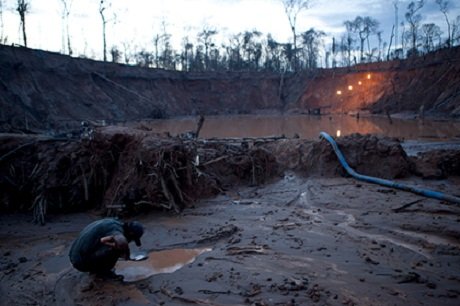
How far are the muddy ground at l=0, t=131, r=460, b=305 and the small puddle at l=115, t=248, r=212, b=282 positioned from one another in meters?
0.18

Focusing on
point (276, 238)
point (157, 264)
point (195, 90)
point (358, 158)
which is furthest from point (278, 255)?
point (195, 90)

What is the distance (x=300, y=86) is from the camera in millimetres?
60156

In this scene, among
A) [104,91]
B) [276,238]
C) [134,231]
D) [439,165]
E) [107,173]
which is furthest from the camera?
[104,91]

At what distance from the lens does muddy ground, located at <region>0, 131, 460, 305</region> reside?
4508mm

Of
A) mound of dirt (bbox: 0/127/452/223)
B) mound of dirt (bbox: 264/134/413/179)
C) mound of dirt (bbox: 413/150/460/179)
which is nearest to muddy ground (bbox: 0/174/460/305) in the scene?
mound of dirt (bbox: 0/127/452/223)

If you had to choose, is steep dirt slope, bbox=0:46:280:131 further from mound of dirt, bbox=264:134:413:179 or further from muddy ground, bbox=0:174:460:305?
mound of dirt, bbox=264:134:413:179

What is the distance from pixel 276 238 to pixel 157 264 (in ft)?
6.75

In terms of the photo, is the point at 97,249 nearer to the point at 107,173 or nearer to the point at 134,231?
the point at 134,231

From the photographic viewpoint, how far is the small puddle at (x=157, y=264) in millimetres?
5273

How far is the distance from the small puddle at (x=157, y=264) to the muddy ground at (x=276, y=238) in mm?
179

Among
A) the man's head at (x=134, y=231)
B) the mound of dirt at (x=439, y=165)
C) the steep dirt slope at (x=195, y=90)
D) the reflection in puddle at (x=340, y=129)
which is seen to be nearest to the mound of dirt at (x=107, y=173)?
the mound of dirt at (x=439, y=165)

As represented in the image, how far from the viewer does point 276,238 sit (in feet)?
20.8

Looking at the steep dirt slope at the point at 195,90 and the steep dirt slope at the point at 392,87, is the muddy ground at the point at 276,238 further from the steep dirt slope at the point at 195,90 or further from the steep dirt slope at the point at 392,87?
the steep dirt slope at the point at 392,87

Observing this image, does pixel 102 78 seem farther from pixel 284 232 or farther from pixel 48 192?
pixel 284 232
